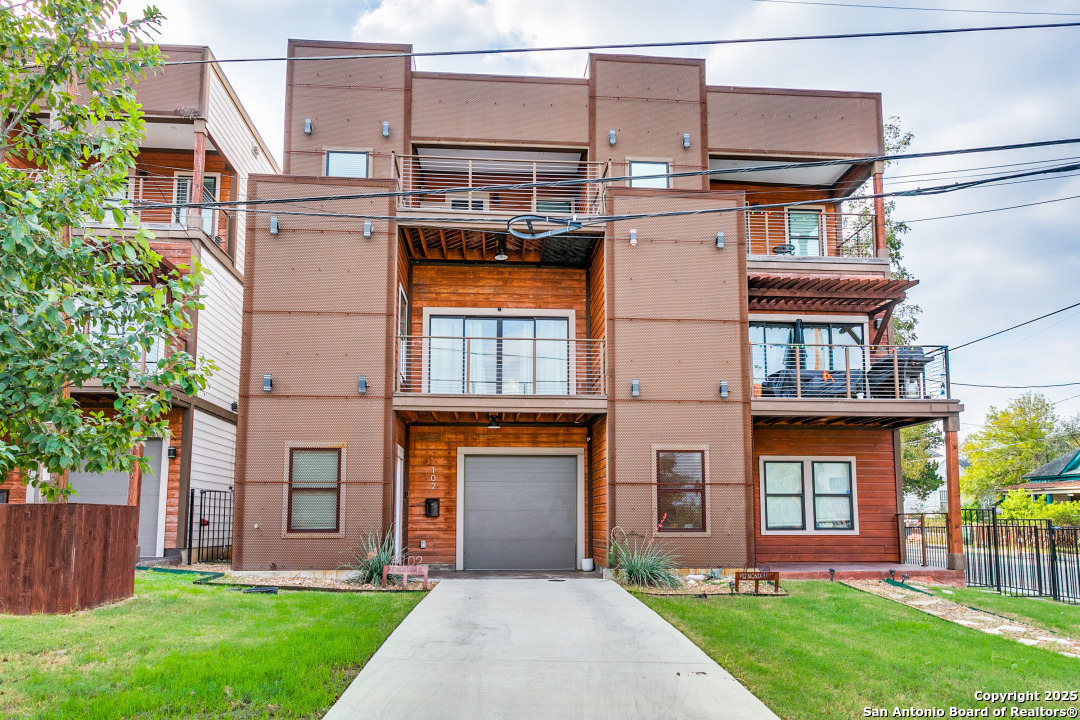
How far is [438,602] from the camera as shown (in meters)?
10.7

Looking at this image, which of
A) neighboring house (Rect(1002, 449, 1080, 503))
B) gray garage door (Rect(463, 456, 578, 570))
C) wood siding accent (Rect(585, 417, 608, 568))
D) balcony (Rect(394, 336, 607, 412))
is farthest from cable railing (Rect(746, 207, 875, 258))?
neighboring house (Rect(1002, 449, 1080, 503))

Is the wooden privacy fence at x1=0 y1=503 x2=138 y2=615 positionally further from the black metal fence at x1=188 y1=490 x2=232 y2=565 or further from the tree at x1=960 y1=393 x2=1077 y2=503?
the tree at x1=960 y1=393 x2=1077 y2=503

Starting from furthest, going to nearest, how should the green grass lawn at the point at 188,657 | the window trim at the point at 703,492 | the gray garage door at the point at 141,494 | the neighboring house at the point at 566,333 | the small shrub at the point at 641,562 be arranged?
the gray garage door at the point at 141,494, the window trim at the point at 703,492, the neighboring house at the point at 566,333, the small shrub at the point at 641,562, the green grass lawn at the point at 188,657

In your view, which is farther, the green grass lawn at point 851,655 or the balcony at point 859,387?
the balcony at point 859,387

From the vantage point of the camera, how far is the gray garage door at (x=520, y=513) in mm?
15688

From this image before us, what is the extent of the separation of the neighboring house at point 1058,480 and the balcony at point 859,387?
64.7ft

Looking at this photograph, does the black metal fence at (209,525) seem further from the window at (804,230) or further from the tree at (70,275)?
the window at (804,230)

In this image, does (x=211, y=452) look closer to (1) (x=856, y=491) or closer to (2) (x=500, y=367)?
(2) (x=500, y=367)

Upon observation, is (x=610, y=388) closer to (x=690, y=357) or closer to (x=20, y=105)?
(x=690, y=357)

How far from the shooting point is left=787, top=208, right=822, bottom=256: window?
56.8 ft

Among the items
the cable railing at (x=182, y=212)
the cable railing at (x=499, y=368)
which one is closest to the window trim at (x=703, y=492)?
the cable railing at (x=499, y=368)

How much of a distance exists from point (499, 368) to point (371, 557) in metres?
4.34

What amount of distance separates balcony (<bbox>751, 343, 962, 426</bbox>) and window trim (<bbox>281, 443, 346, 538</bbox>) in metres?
7.23

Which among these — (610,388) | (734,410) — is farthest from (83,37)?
(734,410)
